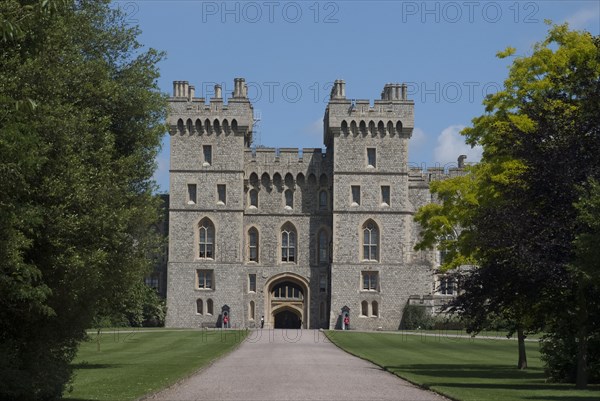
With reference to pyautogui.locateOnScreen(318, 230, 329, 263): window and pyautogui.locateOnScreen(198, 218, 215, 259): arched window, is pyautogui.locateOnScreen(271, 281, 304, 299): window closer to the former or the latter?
pyautogui.locateOnScreen(318, 230, 329, 263): window

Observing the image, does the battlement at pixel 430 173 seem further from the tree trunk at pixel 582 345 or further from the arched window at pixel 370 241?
the tree trunk at pixel 582 345

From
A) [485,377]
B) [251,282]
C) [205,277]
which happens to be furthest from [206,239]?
[485,377]

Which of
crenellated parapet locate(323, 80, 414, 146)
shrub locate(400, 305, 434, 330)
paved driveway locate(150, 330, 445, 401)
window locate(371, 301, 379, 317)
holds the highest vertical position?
crenellated parapet locate(323, 80, 414, 146)

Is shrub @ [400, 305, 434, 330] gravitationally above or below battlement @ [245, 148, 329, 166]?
below

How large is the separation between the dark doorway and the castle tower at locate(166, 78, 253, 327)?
501cm

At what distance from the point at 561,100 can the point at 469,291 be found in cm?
522

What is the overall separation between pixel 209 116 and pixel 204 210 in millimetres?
6458

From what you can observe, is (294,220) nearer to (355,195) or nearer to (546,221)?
(355,195)

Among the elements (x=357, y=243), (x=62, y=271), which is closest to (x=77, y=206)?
(x=62, y=271)

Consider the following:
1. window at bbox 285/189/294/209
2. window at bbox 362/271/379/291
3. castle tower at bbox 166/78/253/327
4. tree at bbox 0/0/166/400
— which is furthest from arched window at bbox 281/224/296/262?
tree at bbox 0/0/166/400

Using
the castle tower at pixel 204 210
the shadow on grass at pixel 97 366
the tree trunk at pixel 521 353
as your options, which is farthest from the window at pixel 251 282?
the tree trunk at pixel 521 353

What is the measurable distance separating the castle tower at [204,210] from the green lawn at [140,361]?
9133 mm

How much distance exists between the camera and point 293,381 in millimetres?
24297

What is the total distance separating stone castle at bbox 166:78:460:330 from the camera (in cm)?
6844
